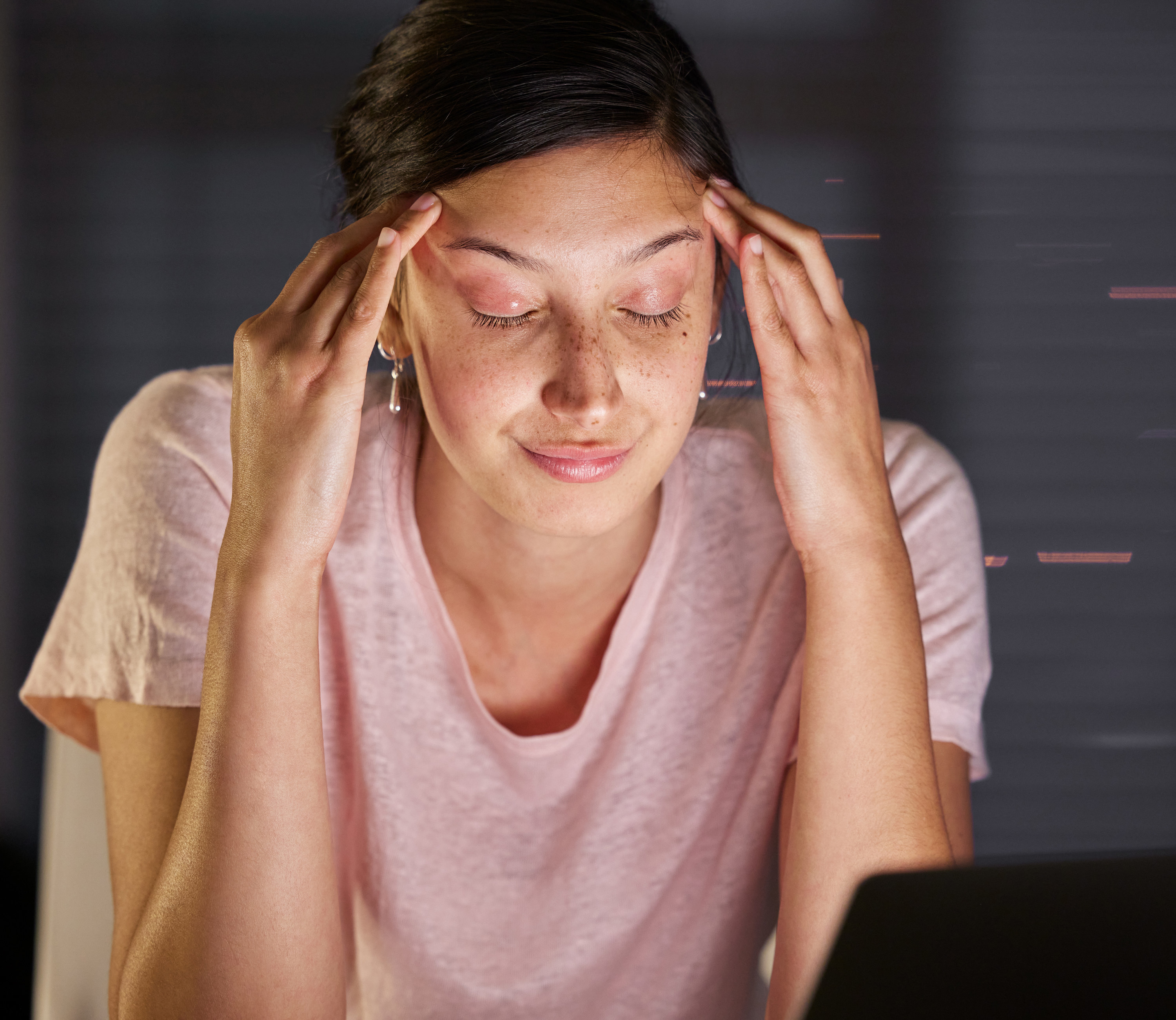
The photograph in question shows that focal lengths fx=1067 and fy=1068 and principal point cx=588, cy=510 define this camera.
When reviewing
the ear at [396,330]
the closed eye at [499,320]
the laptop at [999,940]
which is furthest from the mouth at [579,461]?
the laptop at [999,940]

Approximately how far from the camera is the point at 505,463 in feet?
3.46

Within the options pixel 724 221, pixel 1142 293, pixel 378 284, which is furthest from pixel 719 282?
pixel 1142 293

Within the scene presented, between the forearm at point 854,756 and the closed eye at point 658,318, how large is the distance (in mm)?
291

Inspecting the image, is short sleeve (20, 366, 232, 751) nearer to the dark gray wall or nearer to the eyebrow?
the eyebrow

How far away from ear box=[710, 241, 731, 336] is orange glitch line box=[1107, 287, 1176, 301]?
2.71ft

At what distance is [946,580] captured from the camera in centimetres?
126

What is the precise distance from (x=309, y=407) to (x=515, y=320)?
0.21m

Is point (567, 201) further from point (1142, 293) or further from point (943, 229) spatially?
point (1142, 293)

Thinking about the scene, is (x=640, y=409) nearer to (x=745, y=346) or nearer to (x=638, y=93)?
(x=638, y=93)

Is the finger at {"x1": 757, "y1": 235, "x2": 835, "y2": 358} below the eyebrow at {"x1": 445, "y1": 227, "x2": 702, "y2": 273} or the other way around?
below

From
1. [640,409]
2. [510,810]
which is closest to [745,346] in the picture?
[640,409]

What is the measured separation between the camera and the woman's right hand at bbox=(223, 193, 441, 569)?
1.00 meters

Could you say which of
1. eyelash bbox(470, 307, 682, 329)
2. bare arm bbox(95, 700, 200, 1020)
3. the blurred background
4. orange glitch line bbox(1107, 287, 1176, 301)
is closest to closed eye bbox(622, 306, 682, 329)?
eyelash bbox(470, 307, 682, 329)

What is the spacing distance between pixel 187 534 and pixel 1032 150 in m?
1.42
